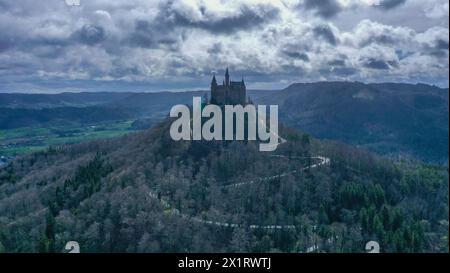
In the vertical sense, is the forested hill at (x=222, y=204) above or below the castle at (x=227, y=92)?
below

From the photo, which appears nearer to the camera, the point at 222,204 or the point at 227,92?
the point at 222,204

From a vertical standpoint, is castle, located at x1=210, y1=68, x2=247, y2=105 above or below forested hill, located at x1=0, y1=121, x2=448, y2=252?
above

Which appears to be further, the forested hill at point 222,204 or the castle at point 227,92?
the castle at point 227,92

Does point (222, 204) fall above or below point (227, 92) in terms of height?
below
